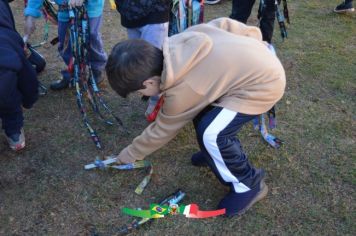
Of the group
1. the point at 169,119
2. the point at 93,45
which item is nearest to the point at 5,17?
the point at 93,45

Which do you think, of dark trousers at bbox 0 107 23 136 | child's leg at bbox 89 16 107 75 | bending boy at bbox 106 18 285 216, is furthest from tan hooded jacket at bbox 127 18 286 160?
child's leg at bbox 89 16 107 75

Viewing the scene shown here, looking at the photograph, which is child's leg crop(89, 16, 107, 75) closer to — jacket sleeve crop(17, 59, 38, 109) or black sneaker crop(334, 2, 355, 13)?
jacket sleeve crop(17, 59, 38, 109)

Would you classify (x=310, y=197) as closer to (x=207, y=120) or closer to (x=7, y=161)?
(x=207, y=120)

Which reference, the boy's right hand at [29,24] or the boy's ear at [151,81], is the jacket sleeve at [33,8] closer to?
the boy's right hand at [29,24]

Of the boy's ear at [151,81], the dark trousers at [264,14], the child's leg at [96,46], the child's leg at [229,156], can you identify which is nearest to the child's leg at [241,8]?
the dark trousers at [264,14]

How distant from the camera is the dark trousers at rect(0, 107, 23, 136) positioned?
8.38 ft

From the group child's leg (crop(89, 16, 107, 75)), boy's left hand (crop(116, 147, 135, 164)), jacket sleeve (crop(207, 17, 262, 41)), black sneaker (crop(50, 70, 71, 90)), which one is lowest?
black sneaker (crop(50, 70, 71, 90))

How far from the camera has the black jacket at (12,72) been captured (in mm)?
2262

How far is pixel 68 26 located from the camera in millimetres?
2916

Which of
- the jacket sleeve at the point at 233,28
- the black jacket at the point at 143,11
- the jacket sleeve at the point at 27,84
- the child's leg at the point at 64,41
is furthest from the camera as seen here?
the child's leg at the point at 64,41

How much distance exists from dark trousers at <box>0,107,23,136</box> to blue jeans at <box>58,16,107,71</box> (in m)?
0.69

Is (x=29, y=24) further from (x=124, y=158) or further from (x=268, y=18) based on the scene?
(x=268, y=18)

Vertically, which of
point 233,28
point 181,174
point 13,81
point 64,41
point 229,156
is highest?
point 233,28

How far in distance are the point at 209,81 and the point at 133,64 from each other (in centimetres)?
37
